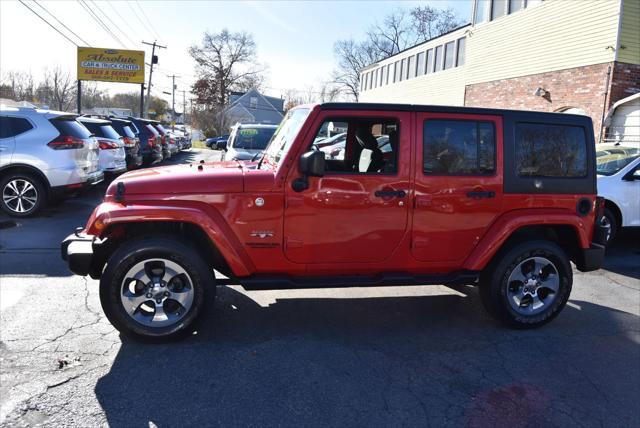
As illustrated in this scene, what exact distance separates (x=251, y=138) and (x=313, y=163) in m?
6.81

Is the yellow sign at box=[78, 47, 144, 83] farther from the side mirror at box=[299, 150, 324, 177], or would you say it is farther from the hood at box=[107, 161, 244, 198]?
the side mirror at box=[299, 150, 324, 177]

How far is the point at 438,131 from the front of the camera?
404 centimetres

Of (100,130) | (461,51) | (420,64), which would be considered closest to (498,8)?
(461,51)

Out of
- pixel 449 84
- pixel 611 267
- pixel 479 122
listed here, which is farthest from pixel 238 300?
pixel 449 84

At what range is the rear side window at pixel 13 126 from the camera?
26.5ft

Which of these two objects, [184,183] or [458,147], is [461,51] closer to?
[458,147]

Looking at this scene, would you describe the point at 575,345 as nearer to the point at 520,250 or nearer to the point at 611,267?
the point at 520,250

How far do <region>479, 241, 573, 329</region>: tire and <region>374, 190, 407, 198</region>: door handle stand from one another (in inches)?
46.2

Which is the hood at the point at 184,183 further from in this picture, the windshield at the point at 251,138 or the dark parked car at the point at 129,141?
the dark parked car at the point at 129,141

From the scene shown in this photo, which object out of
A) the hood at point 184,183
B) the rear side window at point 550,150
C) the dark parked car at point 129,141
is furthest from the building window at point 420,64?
the hood at point 184,183

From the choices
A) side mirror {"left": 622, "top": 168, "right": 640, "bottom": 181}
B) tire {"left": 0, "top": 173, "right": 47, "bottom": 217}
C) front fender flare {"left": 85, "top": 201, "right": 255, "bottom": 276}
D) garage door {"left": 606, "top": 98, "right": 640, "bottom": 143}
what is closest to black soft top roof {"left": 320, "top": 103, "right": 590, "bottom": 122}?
front fender flare {"left": 85, "top": 201, "right": 255, "bottom": 276}

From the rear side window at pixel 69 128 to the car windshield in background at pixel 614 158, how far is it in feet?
29.5

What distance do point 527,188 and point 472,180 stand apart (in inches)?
21.5

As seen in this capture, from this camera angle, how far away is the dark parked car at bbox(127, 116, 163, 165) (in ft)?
50.8
